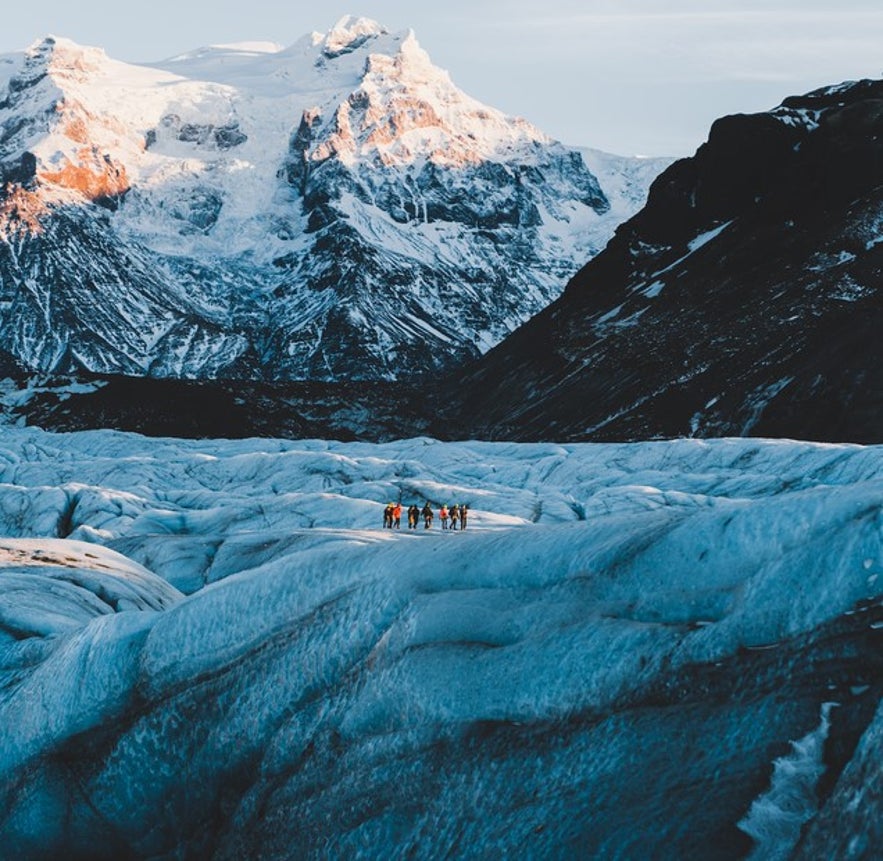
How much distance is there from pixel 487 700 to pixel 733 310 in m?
119

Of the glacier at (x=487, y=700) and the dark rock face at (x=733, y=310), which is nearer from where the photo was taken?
the glacier at (x=487, y=700)

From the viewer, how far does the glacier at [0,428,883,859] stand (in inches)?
392

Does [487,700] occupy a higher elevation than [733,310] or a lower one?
lower

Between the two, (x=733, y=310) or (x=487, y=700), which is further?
(x=733, y=310)

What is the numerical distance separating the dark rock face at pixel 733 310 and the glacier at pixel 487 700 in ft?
258

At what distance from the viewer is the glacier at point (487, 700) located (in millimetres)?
9961

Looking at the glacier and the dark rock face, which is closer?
the glacier

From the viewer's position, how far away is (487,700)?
11.7 m

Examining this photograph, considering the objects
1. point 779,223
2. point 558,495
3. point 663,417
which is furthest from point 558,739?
point 779,223

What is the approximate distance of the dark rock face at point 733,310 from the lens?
99.8 m

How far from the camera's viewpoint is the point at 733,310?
→ 12569 cm

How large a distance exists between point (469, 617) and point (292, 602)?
2780 millimetres

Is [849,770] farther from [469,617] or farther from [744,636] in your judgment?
[469,617]

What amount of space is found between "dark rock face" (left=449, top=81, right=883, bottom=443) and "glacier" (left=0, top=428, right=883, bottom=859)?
78.8 m
